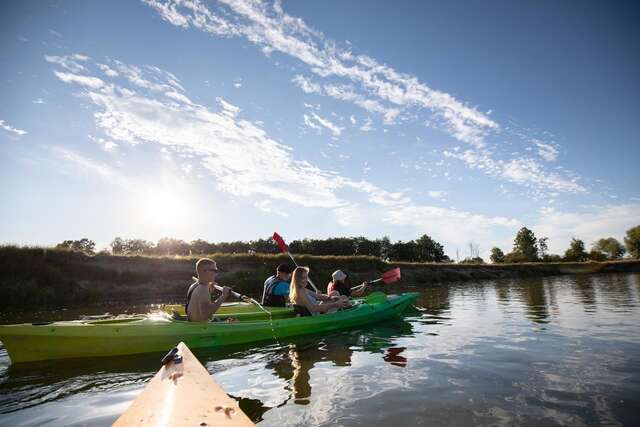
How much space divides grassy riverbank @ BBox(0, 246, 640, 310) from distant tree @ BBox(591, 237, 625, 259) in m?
91.5

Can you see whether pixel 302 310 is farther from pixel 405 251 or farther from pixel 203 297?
pixel 405 251

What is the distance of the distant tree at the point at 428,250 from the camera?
93944mm

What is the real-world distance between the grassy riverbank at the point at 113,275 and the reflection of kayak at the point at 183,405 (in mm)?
16678

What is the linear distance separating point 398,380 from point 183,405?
332cm

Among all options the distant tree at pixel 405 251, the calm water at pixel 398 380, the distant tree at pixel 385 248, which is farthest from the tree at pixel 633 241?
the calm water at pixel 398 380

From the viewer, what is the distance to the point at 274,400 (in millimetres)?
4273

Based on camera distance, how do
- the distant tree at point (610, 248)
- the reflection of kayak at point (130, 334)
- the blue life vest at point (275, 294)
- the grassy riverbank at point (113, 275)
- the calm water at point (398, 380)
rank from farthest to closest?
the distant tree at point (610, 248), the grassy riverbank at point (113, 275), the blue life vest at point (275, 294), the reflection of kayak at point (130, 334), the calm water at point (398, 380)

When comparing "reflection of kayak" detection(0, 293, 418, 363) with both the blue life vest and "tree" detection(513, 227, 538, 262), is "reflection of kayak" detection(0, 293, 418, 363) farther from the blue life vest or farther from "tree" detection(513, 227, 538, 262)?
"tree" detection(513, 227, 538, 262)

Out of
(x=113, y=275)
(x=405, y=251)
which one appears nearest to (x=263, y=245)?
(x=405, y=251)

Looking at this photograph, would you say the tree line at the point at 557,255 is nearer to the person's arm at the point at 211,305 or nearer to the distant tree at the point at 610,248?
the distant tree at the point at 610,248

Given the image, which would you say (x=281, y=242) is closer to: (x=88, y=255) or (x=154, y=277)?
(x=154, y=277)

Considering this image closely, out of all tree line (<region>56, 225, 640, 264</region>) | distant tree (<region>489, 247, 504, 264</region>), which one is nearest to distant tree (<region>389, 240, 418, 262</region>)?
tree line (<region>56, 225, 640, 264</region>)

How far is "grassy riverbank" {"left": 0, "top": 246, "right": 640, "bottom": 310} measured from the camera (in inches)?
648

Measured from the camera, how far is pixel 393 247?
9469 centimetres
